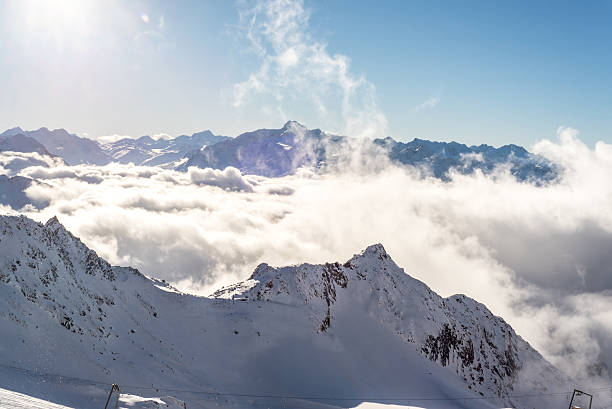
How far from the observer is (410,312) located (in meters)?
138

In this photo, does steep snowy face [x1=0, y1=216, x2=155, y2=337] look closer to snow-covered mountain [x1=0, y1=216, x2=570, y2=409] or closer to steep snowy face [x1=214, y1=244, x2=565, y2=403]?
snow-covered mountain [x1=0, y1=216, x2=570, y2=409]

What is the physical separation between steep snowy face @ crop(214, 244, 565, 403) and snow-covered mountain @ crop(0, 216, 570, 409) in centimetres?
51

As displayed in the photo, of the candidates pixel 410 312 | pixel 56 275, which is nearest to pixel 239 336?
pixel 56 275

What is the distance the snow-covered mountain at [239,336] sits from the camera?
141 ft

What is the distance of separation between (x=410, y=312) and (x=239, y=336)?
77.9 m

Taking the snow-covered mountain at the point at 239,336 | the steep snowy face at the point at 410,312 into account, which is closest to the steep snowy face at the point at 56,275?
the snow-covered mountain at the point at 239,336

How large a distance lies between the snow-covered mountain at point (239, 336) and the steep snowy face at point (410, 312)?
514mm

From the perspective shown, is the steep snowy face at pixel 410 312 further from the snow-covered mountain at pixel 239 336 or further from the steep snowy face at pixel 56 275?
the steep snowy face at pixel 56 275

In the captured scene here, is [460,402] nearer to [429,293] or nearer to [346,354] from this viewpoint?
[346,354]

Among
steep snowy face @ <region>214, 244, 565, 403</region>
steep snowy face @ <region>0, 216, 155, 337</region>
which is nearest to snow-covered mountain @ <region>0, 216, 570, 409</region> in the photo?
steep snowy face @ <region>0, 216, 155, 337</region>

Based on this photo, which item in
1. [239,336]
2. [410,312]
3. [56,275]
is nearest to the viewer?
[56,275]

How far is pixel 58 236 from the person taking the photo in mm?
66500

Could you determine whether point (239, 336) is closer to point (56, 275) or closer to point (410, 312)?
point (56, 275)

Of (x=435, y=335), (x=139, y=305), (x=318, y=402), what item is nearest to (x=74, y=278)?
(x=139, y=305)
